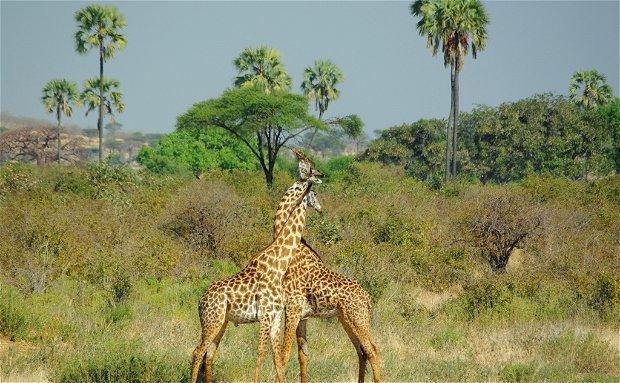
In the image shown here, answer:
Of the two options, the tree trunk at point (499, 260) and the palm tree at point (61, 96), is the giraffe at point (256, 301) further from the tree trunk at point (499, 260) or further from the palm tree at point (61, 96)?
the palm tree at point (61, 96)

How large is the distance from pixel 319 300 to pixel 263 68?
4779cm

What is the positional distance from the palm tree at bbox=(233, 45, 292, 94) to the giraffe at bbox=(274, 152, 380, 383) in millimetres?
46661

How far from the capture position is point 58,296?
51.2 feet

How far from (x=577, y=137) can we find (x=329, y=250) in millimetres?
42816

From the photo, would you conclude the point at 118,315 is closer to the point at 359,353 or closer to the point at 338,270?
the point at 338,270

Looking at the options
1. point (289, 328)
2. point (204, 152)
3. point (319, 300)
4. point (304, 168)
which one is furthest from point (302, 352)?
point (204, 152)

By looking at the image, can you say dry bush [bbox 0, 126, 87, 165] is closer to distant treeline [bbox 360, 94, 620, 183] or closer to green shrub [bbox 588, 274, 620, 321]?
distant treeline [bbox 360, 94, 620, 183]

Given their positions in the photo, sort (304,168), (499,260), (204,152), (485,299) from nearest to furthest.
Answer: (304,168) < (485,299) < (499,260) < (204,152)

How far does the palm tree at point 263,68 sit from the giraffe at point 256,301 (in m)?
46.8

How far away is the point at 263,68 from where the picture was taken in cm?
5725

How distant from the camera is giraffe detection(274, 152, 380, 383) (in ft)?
33.9

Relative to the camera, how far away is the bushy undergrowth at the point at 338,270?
12.3m

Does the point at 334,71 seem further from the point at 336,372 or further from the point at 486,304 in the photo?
the point at 336,372

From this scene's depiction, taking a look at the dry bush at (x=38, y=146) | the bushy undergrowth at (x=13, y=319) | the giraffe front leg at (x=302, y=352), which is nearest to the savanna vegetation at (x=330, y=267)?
the bushy undergrowth at (x=13, y=319)
